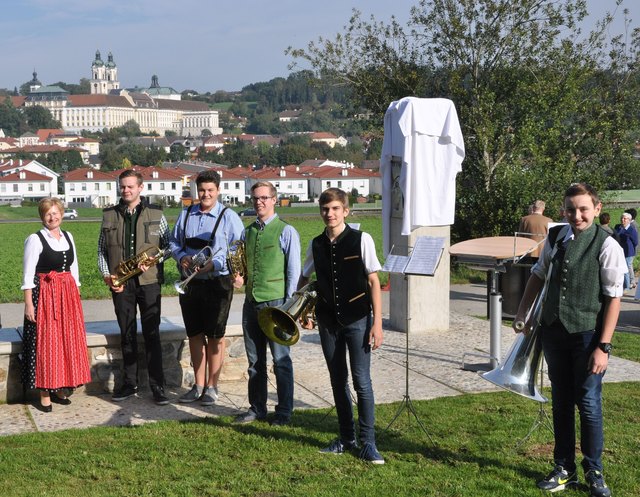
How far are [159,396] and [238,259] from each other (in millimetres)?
1388

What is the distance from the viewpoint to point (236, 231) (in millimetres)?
7035

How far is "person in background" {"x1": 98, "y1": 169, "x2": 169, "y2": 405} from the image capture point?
7227 mm

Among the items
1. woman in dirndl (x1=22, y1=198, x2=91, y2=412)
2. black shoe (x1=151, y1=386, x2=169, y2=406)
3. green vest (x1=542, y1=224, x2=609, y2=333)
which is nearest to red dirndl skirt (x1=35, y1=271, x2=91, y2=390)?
woman in dirndl (x1=22, y1=198, x2=91, y2=412)

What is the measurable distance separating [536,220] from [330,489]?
845 centimetres

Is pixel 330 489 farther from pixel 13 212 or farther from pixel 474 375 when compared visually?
pixel 13 212

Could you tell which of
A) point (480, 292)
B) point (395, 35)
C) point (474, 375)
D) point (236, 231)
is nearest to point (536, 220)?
point (480, 292)

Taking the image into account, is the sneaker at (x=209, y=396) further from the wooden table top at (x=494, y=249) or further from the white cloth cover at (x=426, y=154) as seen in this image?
the wooden table top at (x=494, y=249)

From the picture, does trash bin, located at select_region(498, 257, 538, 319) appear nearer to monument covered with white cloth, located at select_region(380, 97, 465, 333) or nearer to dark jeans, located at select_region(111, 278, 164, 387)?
monument covered with white cloth, located at select_region(380, 97, 465, 333)

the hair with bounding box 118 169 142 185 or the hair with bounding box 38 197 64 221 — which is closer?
the hair with bounding box 38 197 64 221

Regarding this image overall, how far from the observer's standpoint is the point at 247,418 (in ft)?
21.5

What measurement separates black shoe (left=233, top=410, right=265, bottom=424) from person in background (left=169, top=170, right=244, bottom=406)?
624 mm

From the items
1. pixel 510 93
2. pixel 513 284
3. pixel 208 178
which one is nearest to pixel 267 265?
pixel 208 178

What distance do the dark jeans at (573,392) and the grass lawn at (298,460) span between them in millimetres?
234

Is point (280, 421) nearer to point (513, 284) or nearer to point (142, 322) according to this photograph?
point (142, 322)
